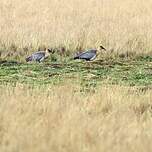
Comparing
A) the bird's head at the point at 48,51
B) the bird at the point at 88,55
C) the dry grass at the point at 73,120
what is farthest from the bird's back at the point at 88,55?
the dry grass at the point at 73,120

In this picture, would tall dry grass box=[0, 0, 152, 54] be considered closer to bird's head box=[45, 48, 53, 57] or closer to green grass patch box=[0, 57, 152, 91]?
bird's head box=[45, 48, 53, 57]

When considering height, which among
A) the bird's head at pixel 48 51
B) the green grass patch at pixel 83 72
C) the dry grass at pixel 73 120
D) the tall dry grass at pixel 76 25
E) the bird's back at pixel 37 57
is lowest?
the dry grass at pixel 73 120

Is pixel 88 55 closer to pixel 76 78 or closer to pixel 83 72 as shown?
pixel 83 72

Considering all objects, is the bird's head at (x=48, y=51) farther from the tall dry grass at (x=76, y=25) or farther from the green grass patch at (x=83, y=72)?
the tall dry grass at (x=76, y=25)

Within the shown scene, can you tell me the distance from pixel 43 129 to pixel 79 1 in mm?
15835

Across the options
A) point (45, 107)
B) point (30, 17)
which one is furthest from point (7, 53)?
point (45, 107)

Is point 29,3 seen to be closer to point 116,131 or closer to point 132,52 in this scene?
point 132,52

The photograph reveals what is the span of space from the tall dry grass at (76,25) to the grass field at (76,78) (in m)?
0.02

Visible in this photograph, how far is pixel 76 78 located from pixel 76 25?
17.1 feet

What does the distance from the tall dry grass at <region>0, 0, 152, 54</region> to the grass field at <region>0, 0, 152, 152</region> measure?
0.02m

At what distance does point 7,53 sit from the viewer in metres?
12.3

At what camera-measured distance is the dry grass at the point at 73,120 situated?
16.7 feet

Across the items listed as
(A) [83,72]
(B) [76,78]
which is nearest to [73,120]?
(B) [76,78]

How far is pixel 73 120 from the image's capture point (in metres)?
5.86
